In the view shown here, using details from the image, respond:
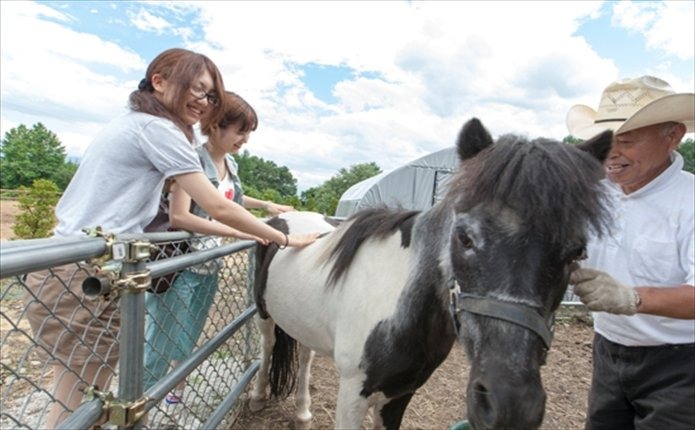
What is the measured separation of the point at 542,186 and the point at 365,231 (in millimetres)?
1174

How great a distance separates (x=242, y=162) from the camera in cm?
6438

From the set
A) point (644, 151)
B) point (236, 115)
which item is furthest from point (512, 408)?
point (236, 115)

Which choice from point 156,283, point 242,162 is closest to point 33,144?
point 242,162

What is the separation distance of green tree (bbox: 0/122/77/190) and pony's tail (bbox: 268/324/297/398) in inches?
2125

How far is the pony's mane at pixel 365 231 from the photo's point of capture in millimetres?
2295

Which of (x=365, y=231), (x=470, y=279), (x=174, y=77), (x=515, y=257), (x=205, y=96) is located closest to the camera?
(x=515, y=257)

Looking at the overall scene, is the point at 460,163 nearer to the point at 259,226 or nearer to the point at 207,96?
the point at 259,226

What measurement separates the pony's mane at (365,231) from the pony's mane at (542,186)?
29.0 inches

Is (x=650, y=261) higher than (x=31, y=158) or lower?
lower

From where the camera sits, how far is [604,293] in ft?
4.97

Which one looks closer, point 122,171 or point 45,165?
point 122,171

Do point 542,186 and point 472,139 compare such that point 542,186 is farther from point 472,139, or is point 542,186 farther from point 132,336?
point 132,336

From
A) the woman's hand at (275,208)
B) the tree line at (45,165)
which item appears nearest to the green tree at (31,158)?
the tree line at (45,165)

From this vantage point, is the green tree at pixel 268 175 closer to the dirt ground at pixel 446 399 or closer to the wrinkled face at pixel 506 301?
the dirt ground at pixel 446 399
